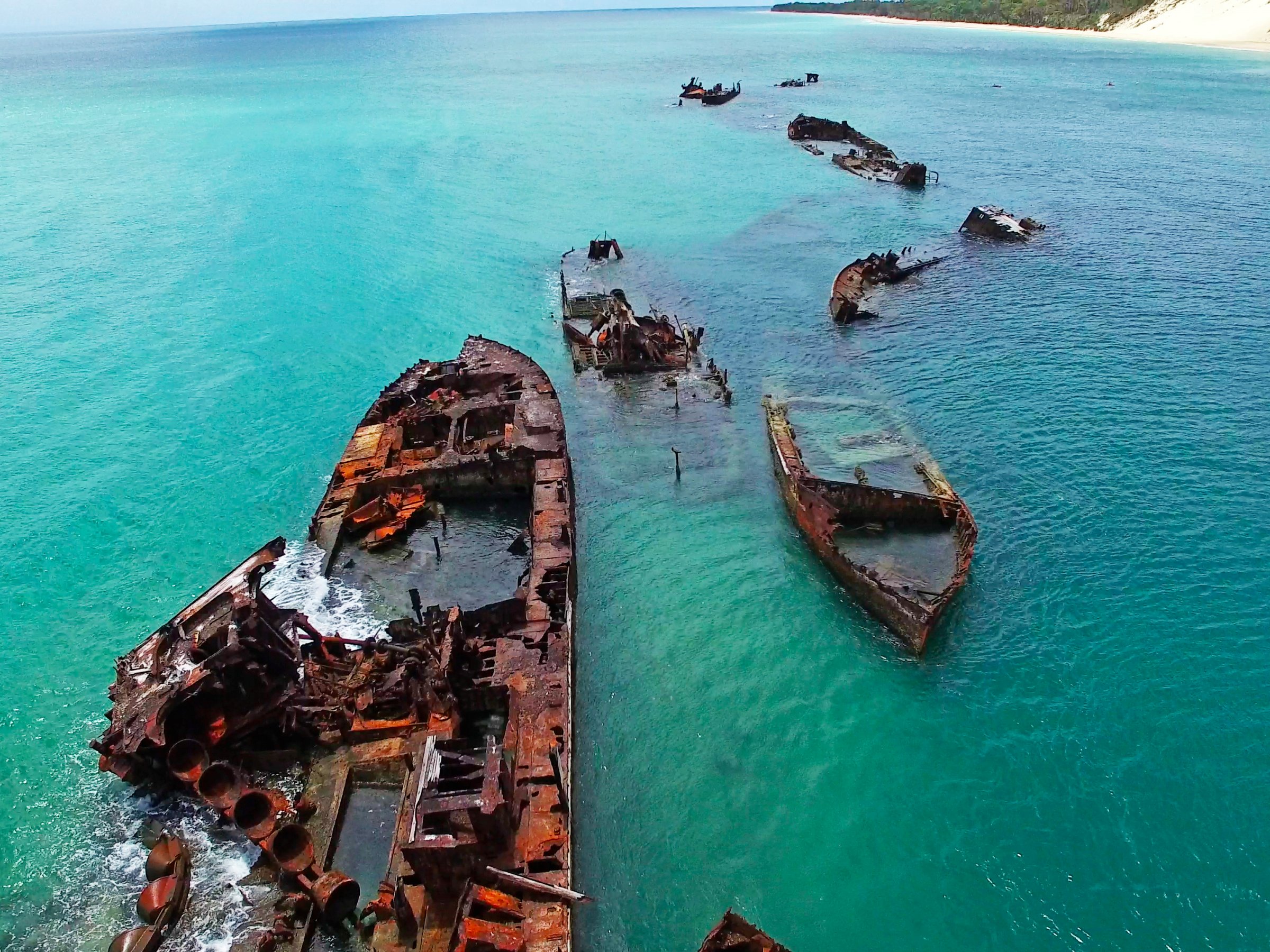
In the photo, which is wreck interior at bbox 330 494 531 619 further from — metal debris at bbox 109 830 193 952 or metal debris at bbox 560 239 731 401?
metal debris at bbox 560 239 731 401

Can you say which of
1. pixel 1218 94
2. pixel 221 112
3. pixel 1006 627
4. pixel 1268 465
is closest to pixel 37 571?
pixel 1006 627

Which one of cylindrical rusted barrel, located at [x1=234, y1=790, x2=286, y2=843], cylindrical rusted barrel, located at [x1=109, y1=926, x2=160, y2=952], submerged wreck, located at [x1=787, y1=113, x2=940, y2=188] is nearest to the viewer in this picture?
cylindrical rusted barrel, located at [x1=109, y1=926, x2=160, y2=952]

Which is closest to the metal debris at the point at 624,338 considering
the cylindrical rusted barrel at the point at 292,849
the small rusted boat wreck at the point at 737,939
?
the small rusted boat wreck at the point at 737,939

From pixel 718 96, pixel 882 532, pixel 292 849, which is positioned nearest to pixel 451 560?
pixel 292 849

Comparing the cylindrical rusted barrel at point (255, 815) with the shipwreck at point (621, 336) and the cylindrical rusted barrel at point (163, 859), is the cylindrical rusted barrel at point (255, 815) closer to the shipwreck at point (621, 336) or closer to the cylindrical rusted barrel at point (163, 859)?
Answer: the cylindrical rusted barrel at point (163, 859)

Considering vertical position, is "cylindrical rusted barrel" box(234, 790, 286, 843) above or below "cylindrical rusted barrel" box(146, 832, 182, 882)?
above

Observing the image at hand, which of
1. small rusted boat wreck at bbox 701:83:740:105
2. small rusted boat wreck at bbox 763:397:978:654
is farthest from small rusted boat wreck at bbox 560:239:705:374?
small rusted boat wreck at bbox 701:83:740:105
